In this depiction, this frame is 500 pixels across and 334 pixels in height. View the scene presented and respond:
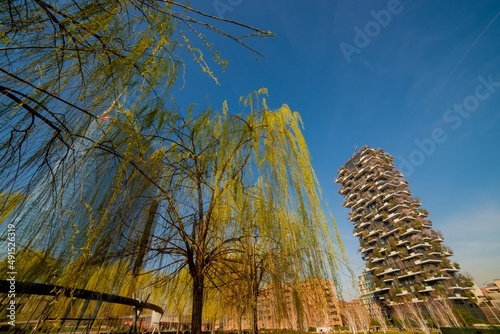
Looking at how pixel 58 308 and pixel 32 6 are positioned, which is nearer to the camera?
pixel 32 6

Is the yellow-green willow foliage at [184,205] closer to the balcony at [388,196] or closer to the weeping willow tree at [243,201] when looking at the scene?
the weeping willow tree at [243,201]

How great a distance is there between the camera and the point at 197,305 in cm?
248

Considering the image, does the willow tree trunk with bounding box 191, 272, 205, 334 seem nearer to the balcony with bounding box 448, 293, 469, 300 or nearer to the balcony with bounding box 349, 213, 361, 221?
the balcony with bounding box 448, 293, 469, 300

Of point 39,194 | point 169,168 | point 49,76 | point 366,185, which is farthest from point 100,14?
point 366,185

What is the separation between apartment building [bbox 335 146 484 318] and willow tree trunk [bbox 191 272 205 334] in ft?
121

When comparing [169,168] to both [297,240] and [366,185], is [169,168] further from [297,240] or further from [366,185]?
[366,185]

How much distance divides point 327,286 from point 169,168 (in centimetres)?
250

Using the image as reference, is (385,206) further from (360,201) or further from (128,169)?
(128,169)

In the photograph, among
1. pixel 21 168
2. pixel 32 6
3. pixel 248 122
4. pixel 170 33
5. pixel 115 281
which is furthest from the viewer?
pixel 248 122

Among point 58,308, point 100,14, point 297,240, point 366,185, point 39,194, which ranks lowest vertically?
point 58,308

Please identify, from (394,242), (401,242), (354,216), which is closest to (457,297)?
(401,242)

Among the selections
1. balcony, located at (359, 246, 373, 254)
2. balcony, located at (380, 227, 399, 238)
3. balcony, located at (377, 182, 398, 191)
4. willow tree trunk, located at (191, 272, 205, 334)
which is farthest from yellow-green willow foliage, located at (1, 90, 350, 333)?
balcony, located at (359, 246, 373, 254)

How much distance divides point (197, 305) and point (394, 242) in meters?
44.4

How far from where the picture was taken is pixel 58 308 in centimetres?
158
